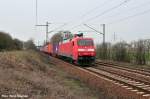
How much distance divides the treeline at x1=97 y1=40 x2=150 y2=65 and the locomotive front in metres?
5.35

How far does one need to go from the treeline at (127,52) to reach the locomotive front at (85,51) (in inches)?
211

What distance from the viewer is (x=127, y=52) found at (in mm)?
42719

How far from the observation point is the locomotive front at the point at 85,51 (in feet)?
115

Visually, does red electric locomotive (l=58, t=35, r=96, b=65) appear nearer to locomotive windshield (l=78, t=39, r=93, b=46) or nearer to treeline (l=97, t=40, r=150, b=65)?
locomotive windshield (l=78, t=39, r=93, b=46)

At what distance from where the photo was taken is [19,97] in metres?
9.43

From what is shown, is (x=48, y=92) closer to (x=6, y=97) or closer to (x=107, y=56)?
(x=6, y=97)

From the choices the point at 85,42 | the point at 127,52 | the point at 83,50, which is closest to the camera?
the point at 83,50

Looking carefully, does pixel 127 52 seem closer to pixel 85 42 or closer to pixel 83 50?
pixel 85 42

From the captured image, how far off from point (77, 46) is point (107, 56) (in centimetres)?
1733

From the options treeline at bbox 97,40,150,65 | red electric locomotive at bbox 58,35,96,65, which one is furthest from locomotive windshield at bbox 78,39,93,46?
treeline at bbox 97,40,150,65

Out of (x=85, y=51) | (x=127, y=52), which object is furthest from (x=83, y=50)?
(x=127, y=52)

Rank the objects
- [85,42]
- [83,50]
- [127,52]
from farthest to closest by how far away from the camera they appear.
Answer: [127,52], [85,42], [83,50]

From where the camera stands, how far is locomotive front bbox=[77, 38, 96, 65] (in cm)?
3519

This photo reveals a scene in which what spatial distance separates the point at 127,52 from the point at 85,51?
29.3 feet
